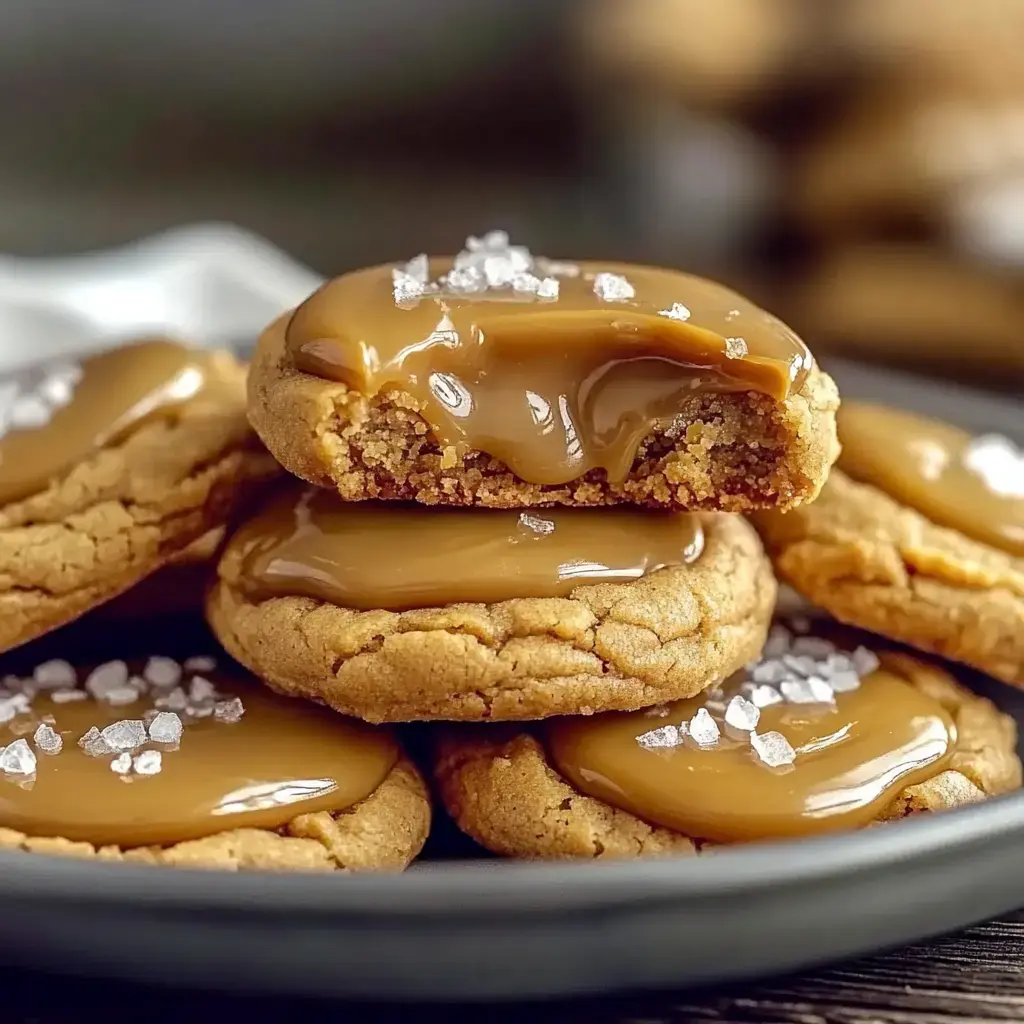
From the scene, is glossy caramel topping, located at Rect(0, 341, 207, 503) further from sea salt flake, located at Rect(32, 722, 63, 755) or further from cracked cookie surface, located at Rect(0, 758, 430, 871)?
cracked cookie surface, located at Rect(0, 758, 430, 871)

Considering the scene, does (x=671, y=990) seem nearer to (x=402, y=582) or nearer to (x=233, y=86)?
(x=402, y=582)

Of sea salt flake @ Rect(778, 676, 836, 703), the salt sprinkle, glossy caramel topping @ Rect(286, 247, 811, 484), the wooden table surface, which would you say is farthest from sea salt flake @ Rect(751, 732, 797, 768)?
the salt sprinkle

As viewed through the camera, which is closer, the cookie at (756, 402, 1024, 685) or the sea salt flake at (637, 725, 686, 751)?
the sea salt flake at (637, 725, 686, 751)

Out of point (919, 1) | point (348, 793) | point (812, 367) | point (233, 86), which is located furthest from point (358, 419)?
point (233, 86)

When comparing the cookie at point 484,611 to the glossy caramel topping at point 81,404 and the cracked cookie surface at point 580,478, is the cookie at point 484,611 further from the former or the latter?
the glossy caramel topping at point 81,404

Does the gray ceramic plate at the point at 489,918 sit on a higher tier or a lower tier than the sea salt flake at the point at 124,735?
higher

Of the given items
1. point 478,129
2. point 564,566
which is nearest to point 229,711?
point 564,566

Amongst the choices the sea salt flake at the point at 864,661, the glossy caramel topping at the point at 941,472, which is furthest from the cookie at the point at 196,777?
the glossy caramel topping at the point at 941,472
